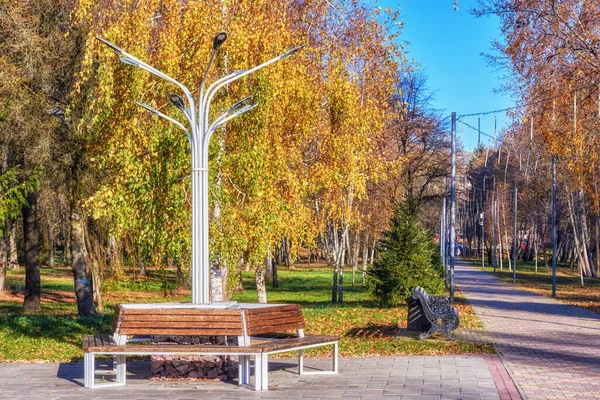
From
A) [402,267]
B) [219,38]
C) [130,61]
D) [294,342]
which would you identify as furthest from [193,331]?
[402,267]

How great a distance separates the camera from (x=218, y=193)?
14.6 metres

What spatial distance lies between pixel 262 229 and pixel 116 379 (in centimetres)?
441

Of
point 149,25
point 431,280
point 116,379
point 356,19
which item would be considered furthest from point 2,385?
point 431,280

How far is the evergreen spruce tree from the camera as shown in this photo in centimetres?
2594

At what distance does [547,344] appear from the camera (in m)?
16.5

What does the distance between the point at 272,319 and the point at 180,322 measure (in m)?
1.18

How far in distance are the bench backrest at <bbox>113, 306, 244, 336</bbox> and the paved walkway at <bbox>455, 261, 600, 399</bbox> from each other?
354 cm

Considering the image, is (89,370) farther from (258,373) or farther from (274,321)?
(274,321)

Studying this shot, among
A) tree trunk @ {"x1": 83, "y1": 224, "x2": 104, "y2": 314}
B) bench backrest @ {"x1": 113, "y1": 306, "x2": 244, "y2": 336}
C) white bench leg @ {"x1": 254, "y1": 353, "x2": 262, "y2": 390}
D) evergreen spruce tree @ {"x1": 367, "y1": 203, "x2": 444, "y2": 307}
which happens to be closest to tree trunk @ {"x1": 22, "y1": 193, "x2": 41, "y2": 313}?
tree trunk @ {"x1": 83, "y1": 224, "x2": 104, "y2": 314}

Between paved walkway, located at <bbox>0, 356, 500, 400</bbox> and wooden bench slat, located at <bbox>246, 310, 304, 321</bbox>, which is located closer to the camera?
paved walkway, located at <bbox>0, 356, 500, 400</bbox>

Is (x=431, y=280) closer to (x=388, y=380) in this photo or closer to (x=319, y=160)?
(x=319, y=160)

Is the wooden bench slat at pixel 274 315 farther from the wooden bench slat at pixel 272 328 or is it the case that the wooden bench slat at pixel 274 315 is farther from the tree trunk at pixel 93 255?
the tree trunk at pixel 93 255

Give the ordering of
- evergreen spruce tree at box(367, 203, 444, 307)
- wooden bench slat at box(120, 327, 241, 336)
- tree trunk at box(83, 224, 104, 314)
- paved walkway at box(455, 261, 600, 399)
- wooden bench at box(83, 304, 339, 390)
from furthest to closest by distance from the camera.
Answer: evergreen spruce tree at box(367, 203, 444, 307)
tree trunk at box(83, 224, 104, 314)
paved walkway at box(455, 261, 600, 399)
wooden bench slat at box(120, 327, 241, 336)
wooden bench at box(83, 304, 339, 390)

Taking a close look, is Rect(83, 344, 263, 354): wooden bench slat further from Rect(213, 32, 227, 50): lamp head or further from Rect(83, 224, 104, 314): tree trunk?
Rect(83, 224, 104, 314): tree trunk
